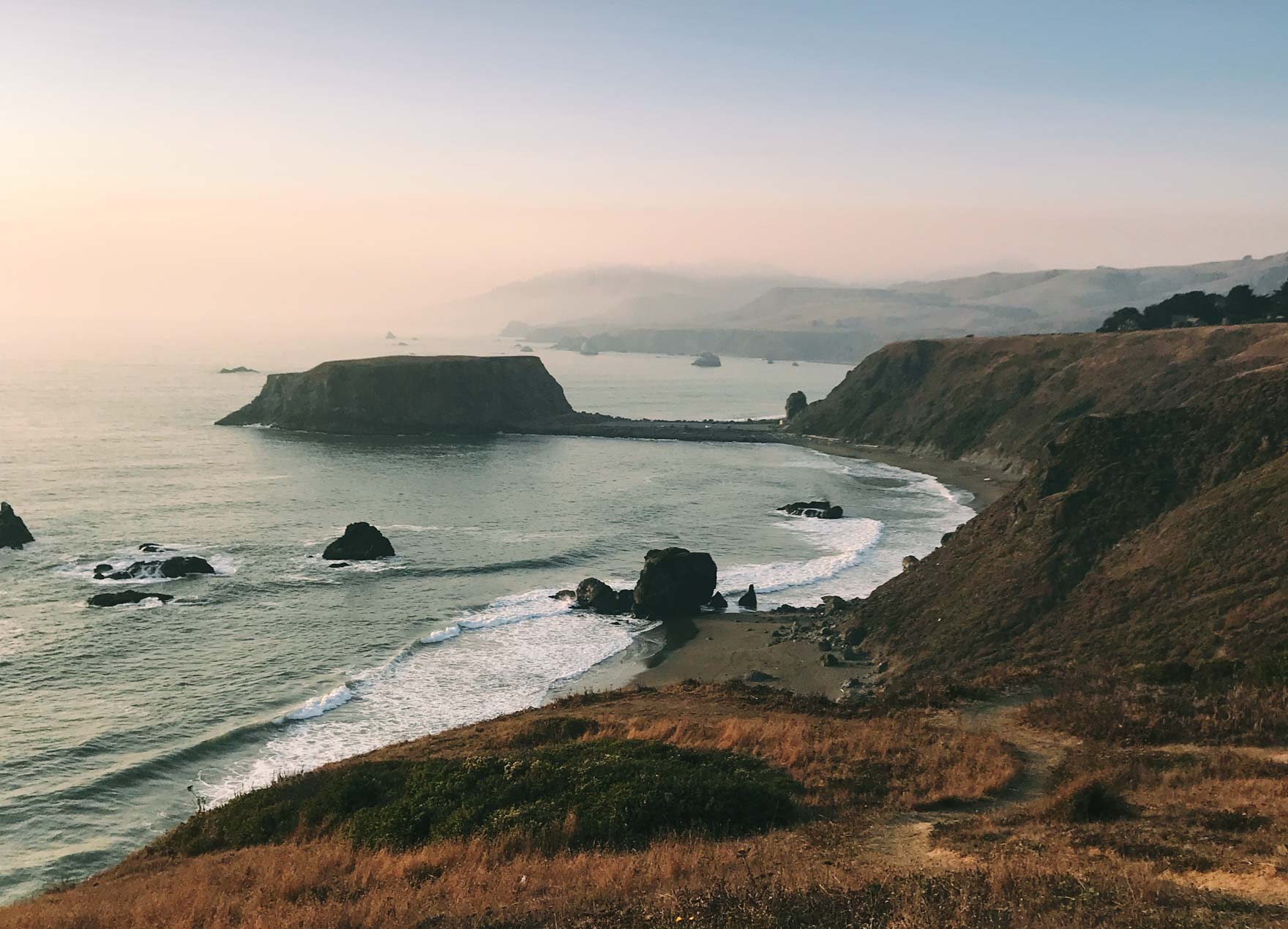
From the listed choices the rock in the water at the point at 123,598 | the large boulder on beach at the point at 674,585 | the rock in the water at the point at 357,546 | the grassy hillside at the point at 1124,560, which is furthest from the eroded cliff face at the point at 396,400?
the grassy hillside at the point at 1124,560

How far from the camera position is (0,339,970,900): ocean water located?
33.5m

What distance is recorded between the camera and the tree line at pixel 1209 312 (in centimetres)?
11403

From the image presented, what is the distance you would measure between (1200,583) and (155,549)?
5968 cm

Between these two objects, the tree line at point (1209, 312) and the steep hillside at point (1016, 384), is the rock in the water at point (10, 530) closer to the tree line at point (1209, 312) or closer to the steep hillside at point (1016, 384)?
the steep hillside at point (1016, 384)

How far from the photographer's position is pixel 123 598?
51281 millimetres

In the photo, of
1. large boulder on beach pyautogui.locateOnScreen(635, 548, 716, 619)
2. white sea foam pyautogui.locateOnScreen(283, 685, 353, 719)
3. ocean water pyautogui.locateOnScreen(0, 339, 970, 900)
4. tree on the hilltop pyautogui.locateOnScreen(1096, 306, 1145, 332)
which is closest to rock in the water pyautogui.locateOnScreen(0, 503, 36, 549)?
ocean water pyautogui.locateOnScreen(0, 339, 970, 900)

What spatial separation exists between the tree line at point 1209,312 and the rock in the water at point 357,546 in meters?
98.3

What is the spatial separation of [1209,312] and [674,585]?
334 ft

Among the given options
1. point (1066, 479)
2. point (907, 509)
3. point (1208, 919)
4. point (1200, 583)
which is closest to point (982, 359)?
point (907, 509)

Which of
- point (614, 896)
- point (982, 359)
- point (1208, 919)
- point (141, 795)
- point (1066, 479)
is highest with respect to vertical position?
point (982, 359)

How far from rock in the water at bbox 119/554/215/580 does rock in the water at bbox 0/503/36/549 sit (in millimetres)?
A: 11042

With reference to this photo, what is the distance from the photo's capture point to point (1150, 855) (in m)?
14.1

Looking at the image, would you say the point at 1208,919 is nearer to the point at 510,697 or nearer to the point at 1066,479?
the point at 510,697

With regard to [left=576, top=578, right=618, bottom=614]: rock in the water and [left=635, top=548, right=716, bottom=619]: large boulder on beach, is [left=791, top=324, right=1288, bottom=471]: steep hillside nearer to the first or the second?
[left=635, top=548, right=716, bottom=619]: large boulder on beach
